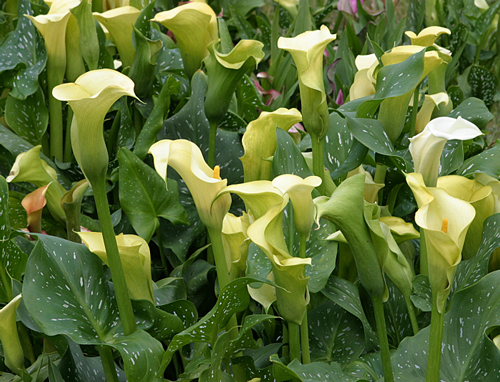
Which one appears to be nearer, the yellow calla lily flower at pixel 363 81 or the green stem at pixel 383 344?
the green stem at pixel 383 344

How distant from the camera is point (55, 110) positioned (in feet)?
2.31

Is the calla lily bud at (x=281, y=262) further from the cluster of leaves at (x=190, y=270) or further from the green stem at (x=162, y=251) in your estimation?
the green stem at (x=162, y=251)

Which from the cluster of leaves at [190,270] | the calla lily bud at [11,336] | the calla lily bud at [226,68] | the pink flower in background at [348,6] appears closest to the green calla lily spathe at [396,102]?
the cluster of leaves at [190,270]

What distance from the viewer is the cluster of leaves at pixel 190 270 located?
41cm

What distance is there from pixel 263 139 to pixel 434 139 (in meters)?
0.17

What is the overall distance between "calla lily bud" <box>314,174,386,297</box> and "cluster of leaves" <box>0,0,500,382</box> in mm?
50

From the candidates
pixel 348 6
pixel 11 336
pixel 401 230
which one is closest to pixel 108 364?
pixel 11 336

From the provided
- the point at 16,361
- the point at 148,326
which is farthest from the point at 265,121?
the point at 16,361

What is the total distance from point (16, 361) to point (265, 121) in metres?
0.33

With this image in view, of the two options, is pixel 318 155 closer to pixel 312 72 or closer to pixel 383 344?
pixel 312 72

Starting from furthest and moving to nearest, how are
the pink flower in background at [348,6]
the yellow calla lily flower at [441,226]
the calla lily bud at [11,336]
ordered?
1. the pink flower in background at [348,6]
2. the calla lily bud at [11,336]
3. the yellow calla lily flower at [441,226]

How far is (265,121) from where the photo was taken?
50 cm

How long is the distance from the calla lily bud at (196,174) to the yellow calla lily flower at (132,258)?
0.08 meters

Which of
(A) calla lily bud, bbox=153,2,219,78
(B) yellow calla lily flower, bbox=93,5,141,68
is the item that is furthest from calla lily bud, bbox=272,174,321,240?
(B) yellow calla lily flower, bbox=93,5,141,68
